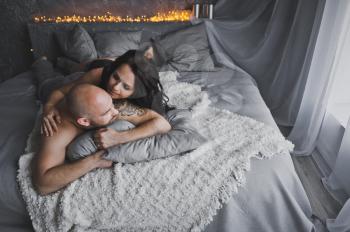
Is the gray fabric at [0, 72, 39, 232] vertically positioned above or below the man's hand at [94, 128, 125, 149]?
below

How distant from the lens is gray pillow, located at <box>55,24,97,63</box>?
2.55 m

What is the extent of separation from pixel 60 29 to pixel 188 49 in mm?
1252

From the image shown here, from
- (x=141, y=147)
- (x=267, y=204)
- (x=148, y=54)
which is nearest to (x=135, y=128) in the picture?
(x=141, y=147)

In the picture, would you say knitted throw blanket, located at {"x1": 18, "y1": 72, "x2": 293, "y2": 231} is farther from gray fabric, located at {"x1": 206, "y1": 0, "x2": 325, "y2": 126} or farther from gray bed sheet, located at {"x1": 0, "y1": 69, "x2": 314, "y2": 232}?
gray fabric, located at {"x1": 206, "y1": 0, "x2": 325, "y2": 126}

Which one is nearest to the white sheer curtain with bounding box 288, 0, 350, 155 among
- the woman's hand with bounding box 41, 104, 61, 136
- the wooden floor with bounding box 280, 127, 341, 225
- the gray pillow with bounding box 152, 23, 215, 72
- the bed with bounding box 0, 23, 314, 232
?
the wooden floor with bounding box 280, 127, 341, 225

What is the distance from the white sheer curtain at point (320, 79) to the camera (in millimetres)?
1952

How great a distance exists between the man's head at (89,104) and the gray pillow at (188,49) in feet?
4.22

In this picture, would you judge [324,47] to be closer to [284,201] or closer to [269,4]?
[269,4]

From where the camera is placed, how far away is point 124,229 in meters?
1.33

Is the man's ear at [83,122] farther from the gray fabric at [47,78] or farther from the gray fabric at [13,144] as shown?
the gray fabric at [47,78]

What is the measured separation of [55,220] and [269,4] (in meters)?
2.45

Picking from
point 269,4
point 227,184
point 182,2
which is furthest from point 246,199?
point 182,2

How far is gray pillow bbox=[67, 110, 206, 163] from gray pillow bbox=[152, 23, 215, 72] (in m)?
1.21

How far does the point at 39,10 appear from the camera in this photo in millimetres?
2961
